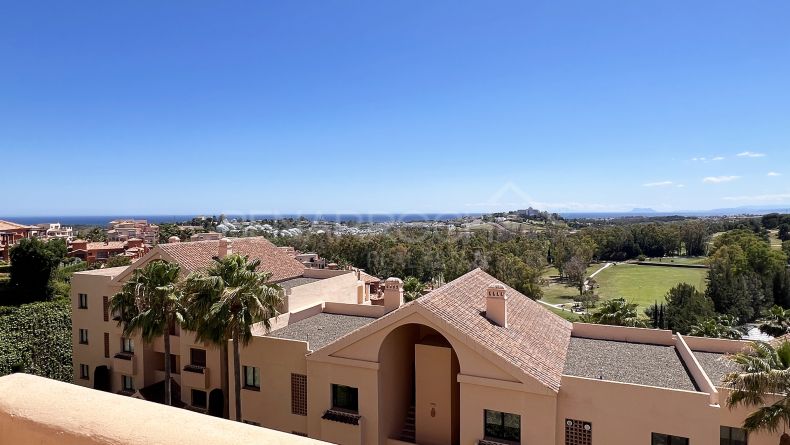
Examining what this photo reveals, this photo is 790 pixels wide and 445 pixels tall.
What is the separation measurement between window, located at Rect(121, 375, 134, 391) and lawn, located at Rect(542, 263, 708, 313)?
71.4 meters

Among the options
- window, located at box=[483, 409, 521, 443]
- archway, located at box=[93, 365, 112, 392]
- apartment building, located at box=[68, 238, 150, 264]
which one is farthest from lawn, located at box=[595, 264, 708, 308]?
apartment building, located at box=[68, 238, 150, 264]

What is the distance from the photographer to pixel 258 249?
3703 cm

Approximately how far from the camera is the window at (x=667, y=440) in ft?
54.5

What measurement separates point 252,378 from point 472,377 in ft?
39.0

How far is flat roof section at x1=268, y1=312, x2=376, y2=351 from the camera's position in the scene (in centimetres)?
2377

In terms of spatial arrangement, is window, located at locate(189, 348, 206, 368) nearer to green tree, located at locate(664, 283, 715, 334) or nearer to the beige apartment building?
the beige apartment building

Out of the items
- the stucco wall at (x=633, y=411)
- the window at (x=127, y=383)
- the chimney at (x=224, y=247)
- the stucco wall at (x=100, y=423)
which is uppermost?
the stucco wall at (x=100, y=423)

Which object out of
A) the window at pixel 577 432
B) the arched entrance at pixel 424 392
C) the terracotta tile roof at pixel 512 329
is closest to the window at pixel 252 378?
the arched entrance at pixel 424 392

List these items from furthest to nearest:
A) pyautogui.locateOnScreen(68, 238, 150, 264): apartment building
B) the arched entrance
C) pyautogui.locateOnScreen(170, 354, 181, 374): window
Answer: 1. pyautogui.locateOnScreen(68, 238, 150, 264): apartment building
2. pyautogui.locateOnScreen(170, 354, 181, 374): window
3. the arched entrance

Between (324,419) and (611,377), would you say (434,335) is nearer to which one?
(324,419)

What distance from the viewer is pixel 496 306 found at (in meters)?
21.4

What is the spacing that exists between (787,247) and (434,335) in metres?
121

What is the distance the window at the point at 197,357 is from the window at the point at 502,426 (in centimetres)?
1763

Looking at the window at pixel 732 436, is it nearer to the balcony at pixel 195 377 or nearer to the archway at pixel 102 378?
the balcony at pixel 195 377
